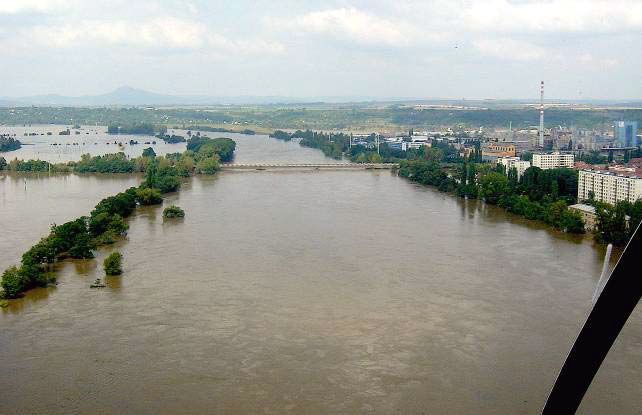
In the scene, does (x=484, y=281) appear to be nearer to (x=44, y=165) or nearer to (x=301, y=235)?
(x=301, y=235)

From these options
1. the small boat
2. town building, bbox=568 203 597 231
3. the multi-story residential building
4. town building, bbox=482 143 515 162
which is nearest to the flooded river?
the small boat

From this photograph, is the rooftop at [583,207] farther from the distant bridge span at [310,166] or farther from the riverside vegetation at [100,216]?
the distant bridge span at [310,166]

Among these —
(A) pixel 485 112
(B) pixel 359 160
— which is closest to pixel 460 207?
(B) pixel 359 160

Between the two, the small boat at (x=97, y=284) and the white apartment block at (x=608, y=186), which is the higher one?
the white apartment block at (x=608, y=186)

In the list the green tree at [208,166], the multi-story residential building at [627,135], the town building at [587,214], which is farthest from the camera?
the multi-story residential building at [627,135]

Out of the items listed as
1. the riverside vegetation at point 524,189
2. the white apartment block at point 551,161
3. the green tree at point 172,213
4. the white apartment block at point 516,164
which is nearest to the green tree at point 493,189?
the riverside vegetation at point 524,189

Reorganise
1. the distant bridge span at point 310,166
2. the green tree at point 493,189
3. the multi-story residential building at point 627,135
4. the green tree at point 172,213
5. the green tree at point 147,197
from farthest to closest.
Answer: the multi-story residential building at point 627,135
the distant bridge span at point 310,166
the green tree at point 493,189
the green tree at point 147,197
the green tree at point 172,213

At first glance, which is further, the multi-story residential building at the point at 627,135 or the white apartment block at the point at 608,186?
the multi-story residential building at the point at 627,135

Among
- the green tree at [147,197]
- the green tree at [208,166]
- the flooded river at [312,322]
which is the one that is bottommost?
the flooded river at [312,322]
